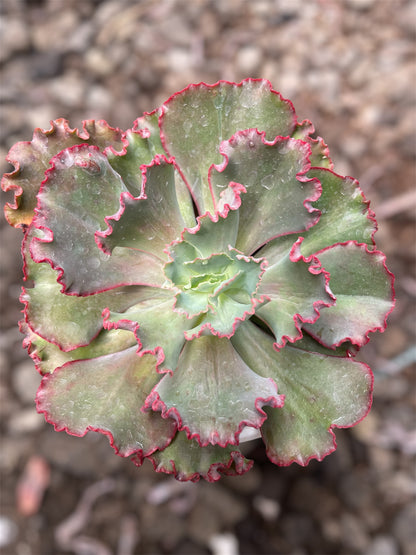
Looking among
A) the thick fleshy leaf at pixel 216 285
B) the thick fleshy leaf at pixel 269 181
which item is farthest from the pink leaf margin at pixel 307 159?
the thick fleshy leaf at pixel 216 285

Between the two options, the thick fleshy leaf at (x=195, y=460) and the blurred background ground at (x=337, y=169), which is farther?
the blurred background ground at (x=337, y=169)

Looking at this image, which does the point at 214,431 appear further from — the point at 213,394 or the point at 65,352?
the point at 65,352

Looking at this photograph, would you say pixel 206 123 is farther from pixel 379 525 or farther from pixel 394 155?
pixel 379 525

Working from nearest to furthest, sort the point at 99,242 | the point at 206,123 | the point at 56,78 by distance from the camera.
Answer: the point at 99,242
the point at 206,123
the point at 56,78

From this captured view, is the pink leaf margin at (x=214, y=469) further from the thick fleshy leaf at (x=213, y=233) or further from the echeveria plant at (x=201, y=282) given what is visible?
the thick fleshy leaf at (x=213, y=233)

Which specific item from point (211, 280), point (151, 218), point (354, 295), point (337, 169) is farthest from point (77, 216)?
point (337, 169)

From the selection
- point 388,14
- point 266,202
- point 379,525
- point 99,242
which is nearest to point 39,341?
point 99,242

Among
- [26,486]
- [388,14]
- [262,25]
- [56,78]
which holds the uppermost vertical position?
[388,14]
